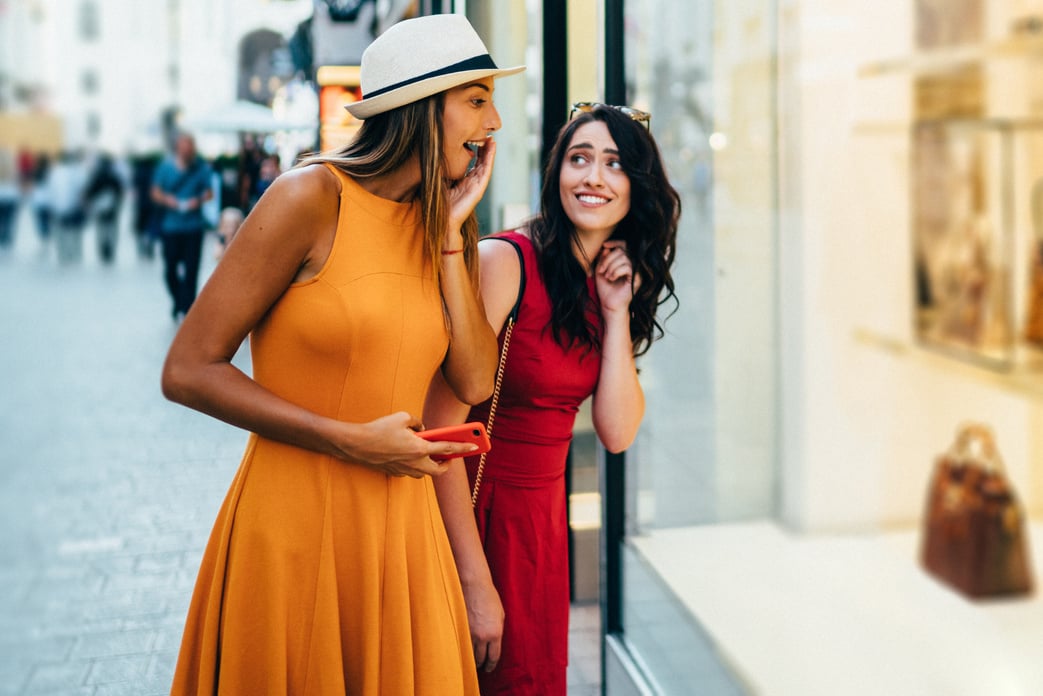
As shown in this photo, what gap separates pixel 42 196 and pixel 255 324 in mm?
26410

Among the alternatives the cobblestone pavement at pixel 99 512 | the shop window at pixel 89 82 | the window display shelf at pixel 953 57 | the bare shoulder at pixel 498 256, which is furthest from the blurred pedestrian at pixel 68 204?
the window display shelf at pixel 953 57

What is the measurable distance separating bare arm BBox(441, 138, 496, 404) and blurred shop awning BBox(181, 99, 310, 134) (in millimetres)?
16694

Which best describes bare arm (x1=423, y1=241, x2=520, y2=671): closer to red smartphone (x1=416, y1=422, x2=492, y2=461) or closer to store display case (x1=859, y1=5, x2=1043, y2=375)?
red smartphone (x1=416, y1=422, x2=492, y2=461)

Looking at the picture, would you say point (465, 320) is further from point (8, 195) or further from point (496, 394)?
point (8, 195)

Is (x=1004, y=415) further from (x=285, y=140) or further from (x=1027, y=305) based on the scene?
(x=285, y=140)

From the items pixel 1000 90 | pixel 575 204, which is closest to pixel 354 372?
pixel 575 204

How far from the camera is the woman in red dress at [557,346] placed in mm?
2580

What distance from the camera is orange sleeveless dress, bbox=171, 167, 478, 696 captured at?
6.74 ft

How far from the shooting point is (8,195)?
27.3m

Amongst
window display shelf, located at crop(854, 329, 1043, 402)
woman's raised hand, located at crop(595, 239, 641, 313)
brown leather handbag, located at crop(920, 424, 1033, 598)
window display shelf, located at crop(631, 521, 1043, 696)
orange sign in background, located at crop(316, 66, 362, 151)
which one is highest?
orange sign in background, located at crop(316, 66, 362, 151)

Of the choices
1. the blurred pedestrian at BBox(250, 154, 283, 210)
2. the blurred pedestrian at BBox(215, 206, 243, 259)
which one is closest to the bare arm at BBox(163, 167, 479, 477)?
Result: the blurred pedestrian at BBox(215, 206, 243, 259)

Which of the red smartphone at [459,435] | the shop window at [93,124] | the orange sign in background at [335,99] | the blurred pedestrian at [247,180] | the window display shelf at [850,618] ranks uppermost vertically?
the shop window at [93,124]

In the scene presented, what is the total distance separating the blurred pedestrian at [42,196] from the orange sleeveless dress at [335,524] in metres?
24.7

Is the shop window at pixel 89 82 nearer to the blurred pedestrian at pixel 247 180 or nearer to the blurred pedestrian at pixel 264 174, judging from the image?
the blurred pedestrian at pixel 264 174
